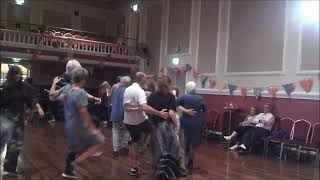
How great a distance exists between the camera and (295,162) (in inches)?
254

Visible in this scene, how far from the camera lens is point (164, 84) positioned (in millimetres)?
4012

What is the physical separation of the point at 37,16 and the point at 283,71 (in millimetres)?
4520

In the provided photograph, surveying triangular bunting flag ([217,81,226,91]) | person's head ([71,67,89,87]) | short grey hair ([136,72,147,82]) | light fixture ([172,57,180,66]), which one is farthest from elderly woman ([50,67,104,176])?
triangular bunting flag ([217,81,226,91])

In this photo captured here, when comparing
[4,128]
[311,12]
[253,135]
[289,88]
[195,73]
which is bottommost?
[253,135]

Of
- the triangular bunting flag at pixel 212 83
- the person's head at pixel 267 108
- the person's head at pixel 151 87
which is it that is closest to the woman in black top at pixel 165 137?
the person's head at pixel 151 87

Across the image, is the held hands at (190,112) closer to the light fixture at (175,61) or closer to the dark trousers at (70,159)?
the light fixture at (175,61)

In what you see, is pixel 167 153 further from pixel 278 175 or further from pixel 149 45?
pixel 278 175

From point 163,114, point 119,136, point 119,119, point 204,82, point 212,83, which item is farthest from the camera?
point 204,82

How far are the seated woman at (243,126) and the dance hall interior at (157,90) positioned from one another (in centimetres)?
3

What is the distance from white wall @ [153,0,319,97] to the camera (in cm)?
648

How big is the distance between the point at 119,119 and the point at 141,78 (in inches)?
53.2

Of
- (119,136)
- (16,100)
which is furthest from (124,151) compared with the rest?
(16,100)

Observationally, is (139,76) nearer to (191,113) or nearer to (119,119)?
(191,113)

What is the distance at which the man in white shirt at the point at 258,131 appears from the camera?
7.07 metres
